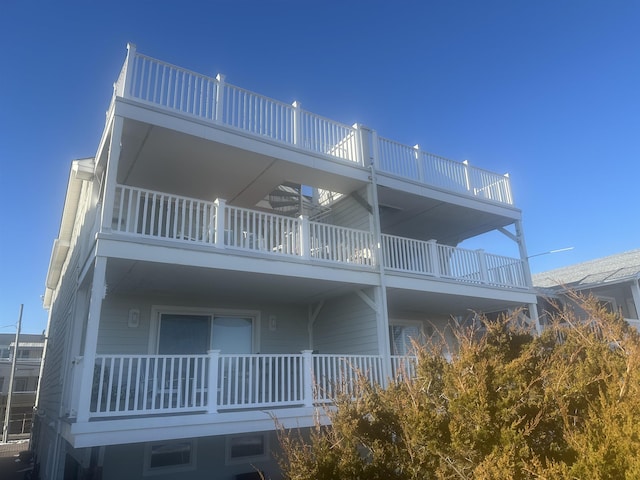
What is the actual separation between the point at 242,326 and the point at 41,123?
862cm

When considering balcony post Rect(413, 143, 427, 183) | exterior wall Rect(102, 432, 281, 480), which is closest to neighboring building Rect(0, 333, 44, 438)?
exterior wall Rect(102, 432, 281, 480)

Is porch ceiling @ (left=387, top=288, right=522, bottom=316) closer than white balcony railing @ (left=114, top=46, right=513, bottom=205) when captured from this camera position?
No

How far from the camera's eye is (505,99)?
516 inches

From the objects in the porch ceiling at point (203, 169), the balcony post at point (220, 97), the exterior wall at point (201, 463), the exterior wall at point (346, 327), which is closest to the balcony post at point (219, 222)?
the porch ceiling at point (203, 169)

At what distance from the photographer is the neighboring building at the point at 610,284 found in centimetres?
1434

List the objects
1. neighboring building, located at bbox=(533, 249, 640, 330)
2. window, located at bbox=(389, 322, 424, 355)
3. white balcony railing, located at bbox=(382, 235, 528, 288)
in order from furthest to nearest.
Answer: neighboring building, located at bbox=(533, 249, 640, 330), window, located at bbox=(389, 322, 424, 355), white balcony railing, located at bbox=(382, 235, 528, 288)

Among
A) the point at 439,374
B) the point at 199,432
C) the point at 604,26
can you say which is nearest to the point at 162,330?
the point at 199,432

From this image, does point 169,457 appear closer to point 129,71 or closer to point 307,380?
point 307,380

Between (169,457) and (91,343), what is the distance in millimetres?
3930

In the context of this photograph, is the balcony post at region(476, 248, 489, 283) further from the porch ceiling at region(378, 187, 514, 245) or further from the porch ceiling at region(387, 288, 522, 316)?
the porch ceiling at region(378, 187, 514, 245)

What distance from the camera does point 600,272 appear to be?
1631cm

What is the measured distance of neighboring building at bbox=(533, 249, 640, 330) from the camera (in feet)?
47.1

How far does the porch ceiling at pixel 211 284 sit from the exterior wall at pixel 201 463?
3.02m

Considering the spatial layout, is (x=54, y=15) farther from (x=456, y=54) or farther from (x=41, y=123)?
(x=456, y=54)
